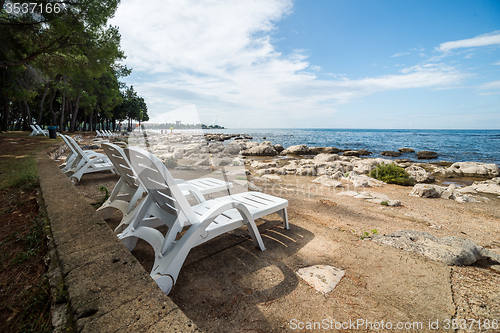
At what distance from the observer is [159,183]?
2.07 m

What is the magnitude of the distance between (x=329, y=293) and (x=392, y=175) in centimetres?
806

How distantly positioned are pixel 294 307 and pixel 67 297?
1601 millimetres

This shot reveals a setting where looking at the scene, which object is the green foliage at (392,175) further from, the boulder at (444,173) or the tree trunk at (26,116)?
the tree trunk at (26,116)

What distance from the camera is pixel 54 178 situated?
12.8ft

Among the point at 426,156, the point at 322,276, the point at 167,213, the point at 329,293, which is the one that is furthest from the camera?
the point at 426,156

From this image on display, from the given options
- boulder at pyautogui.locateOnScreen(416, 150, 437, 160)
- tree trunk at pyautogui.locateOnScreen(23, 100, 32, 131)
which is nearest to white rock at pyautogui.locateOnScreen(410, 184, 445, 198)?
boulder at pyautogui.locateOnScreen(416, 150, 437, 160)

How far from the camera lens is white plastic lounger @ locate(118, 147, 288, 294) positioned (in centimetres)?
192

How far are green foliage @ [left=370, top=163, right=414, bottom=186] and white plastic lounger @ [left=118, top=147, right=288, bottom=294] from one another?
755cm

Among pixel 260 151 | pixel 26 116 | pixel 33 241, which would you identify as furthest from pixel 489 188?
pixel 26 116

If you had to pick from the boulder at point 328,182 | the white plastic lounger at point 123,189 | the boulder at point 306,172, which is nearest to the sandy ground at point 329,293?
the white plastic lounger at point 123,189

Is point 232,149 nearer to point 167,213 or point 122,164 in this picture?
point 122,164

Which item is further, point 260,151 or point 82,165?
point 260,151

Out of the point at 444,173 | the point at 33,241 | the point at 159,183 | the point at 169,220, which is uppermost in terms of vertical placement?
the point at 159,183

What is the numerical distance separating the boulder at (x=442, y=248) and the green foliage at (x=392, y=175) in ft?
19.6
